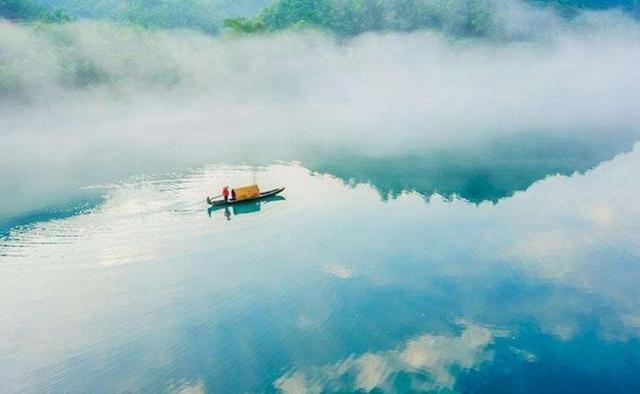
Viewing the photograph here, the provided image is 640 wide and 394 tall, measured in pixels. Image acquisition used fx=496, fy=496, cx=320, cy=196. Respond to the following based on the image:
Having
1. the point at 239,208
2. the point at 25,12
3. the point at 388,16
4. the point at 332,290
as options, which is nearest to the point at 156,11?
the point at 25,12

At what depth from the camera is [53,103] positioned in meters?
55.3

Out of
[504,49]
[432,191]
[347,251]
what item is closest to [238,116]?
[432,191]

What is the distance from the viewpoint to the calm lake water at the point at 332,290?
13672mm

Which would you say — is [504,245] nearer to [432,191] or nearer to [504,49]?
[432,191]

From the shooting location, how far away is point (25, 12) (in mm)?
67000

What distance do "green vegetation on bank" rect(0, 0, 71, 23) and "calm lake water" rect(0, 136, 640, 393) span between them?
1967 inches

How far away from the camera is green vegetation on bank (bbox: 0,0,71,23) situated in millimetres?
64688

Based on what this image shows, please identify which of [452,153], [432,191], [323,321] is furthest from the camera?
[452,153]

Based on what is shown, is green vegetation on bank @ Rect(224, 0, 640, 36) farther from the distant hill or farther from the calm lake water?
the calm lake water

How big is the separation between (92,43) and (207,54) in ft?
61.0

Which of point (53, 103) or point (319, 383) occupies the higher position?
point (53, 103)

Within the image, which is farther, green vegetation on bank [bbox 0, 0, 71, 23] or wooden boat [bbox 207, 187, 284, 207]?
green vegetation on bank [bbox 0, 0, 71, 23]

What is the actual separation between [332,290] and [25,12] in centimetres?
6960

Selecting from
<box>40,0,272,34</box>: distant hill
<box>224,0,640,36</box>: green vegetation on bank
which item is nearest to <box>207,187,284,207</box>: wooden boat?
<box>224,0,640,36</box>: green vegetation on bank
